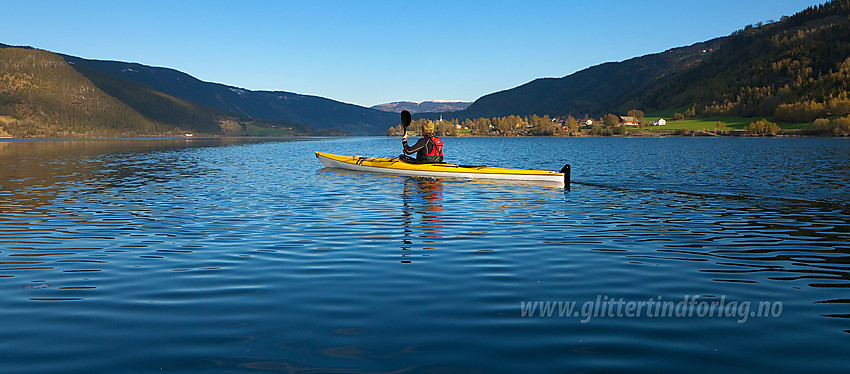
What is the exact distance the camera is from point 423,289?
28.3 feet

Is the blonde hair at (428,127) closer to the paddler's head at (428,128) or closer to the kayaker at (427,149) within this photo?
the paddler's head at (428,128)

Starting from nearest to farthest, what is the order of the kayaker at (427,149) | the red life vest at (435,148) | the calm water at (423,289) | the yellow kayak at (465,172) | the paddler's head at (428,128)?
1. the calm water at (423,289)
2. the paddler's head at (428,128)
3. the yellow kayak at (465,172)
4. the kayaker at (427,149)
5. the red life vest at (435,148)

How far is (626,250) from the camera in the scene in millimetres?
12008

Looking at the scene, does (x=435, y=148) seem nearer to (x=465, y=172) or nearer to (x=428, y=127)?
(x=465, y=172)

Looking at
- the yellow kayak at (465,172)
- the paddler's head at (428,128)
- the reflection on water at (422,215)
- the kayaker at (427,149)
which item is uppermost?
the paddler's head at (428,128)

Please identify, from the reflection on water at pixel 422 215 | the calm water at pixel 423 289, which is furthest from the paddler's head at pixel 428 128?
the calm water at pixel 423 289

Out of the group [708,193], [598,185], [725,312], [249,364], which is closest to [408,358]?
[249,364]

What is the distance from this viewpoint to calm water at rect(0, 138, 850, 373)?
231 inches

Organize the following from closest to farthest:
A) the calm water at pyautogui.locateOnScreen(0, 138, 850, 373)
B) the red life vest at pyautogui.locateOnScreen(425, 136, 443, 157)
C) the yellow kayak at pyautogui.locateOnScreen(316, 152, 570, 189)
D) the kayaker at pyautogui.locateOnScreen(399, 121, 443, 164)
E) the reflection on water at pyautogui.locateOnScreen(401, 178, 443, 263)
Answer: the calm water at pyautogui.locateOnScreen(0, 138, 850, 373) → the reflection on water at pyautogui.locateOnScreen(401, 178, 443, 263) → the yellow kayak at pyautogui.locateOnScreen(316, 152, 570, 189) → the kayaker at pyautogui.locateOnScreen(399, 121, 443, 164) → the red life vest at pyautogui.locateOnScreen(425, 136, 443, 157)

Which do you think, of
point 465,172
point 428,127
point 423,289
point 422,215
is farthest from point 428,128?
point 423,289

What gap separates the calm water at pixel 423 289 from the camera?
19.2ft

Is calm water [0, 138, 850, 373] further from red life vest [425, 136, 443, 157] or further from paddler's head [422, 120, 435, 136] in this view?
red life vest [425, 136, 443, 157]

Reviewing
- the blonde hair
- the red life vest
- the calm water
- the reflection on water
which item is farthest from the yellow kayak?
the calm water

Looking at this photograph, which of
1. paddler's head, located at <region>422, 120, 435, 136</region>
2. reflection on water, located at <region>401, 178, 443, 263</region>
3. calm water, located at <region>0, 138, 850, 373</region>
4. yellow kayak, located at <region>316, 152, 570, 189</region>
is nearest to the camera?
calm water, located at <region>0, 138, 850, 373</region>
